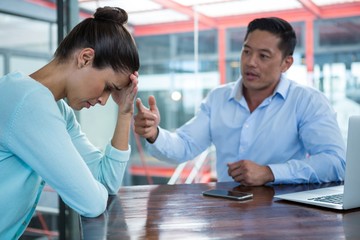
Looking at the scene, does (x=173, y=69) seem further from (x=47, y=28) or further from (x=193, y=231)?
(x=193, y=231)

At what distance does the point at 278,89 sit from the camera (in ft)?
7.15

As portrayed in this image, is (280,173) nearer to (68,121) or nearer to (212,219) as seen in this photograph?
(212,219)

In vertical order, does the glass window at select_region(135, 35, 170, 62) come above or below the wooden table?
above

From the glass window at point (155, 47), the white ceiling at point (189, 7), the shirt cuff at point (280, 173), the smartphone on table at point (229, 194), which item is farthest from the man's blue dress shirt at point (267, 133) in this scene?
the glass window at point (155, 47)

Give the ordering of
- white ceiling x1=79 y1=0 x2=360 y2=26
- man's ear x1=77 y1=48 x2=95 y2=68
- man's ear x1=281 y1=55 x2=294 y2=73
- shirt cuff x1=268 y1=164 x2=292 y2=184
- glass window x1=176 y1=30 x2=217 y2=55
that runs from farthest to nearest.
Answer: glass window x1=176 y1=30 x2=217 y2=55 → white ceiling x1=79 y1=0 x2=360 y2=26 → man's ear x1=281 y1=55 x2=294 y2=73 → shirt cuff x1=268 y1=164 x2=292 y2=184 → man's ear x1=77 y1=48 x2=95 y2=68

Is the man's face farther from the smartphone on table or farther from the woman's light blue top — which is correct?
the woman's light blue top

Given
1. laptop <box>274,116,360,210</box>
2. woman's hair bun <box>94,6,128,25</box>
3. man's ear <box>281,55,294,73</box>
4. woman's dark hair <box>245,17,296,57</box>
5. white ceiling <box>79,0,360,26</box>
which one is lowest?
laptop <box>274,116,360,210</box>

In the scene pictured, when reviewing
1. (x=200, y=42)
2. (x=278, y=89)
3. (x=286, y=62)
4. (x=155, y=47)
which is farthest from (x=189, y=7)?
(x=278, y=89)

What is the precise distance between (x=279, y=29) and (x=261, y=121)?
50cm

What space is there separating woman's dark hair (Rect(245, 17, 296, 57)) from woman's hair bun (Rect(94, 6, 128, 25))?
1.00 metres

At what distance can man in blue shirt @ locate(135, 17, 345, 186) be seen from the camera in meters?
2.01

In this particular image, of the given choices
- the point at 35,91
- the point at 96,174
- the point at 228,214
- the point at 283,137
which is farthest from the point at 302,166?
the point at 35,91

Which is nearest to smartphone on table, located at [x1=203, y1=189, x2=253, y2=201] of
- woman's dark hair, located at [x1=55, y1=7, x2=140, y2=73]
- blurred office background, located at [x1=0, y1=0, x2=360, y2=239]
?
woman's dark hair, located at [x1=55, y1=7, x2=140, y2=73]

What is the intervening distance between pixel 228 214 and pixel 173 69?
2573 mm
